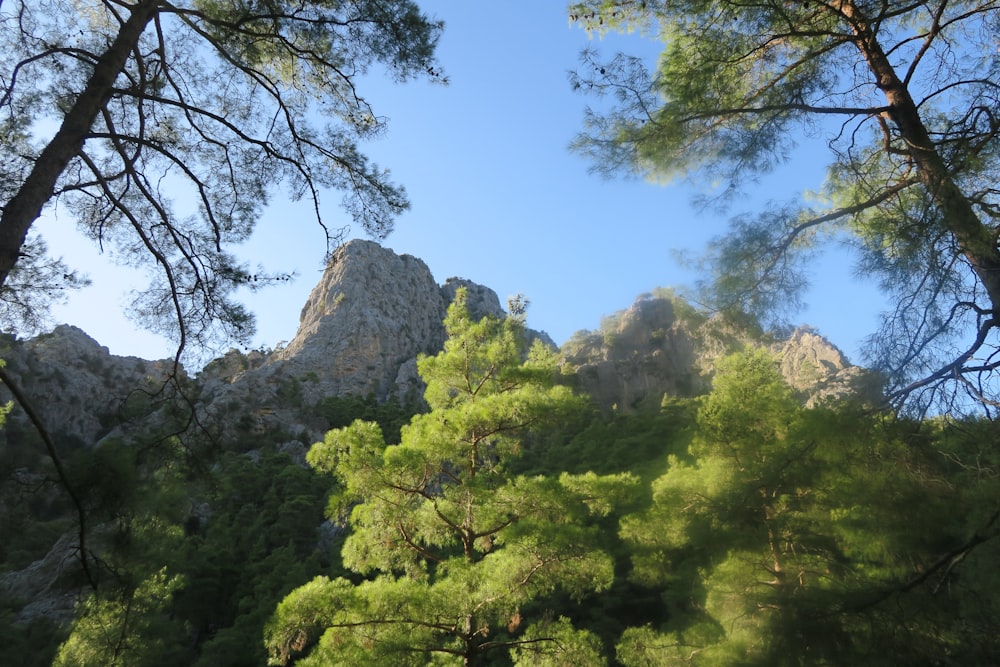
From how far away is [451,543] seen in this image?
16.5ft

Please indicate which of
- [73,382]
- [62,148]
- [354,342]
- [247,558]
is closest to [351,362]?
[354,342]

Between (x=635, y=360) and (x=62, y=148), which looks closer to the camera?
(x=62, y=148)

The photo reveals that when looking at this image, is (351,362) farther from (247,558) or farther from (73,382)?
(247,558)

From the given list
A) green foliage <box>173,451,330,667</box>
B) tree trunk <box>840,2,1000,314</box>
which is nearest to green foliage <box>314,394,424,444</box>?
green foliage <box>173,451,330,667</box>

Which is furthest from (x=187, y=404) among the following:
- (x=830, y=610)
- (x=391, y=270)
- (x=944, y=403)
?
(x=391, y=270)

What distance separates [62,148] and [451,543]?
4058 millimetres

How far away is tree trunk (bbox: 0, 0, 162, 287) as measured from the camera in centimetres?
209

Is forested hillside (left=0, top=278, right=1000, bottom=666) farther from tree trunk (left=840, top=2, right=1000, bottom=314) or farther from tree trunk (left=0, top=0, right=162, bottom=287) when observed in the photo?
tree trunk (left=0, top=0, right=162, bottom=287)

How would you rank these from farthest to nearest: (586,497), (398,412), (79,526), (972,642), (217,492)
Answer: (398,412) → (586,497) → (217,492) → (972,642) → (79,526)

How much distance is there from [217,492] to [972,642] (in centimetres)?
359

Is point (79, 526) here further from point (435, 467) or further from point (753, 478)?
point (753, 478)

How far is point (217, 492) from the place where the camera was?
2.80m

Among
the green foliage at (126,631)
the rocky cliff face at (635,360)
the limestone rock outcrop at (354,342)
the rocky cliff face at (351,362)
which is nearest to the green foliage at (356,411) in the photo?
the rocky cliff face at (351,362)

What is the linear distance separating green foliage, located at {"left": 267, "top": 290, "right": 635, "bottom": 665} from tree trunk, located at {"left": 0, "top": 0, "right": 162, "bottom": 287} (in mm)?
2684
